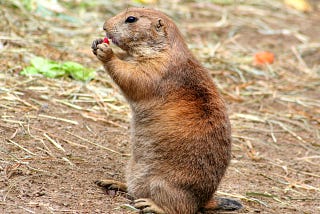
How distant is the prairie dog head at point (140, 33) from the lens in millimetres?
5164

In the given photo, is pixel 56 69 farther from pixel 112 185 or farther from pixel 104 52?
pixel 112 185

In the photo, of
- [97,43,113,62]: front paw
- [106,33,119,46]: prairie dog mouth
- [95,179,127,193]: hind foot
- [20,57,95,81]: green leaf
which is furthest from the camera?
[20,57,95,81]: green leaf

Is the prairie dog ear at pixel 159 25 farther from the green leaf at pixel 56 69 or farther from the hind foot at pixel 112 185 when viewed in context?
the green leaf at pixel 56 69

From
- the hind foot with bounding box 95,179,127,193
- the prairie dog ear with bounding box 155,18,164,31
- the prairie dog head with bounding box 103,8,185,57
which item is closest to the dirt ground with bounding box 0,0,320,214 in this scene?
the hind foot with bounding box 95,179,127,193

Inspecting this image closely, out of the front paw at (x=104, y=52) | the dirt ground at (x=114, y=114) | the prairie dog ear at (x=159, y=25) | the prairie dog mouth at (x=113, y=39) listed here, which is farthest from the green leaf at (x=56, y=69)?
the prairie dog ear at (x=159, y=25)

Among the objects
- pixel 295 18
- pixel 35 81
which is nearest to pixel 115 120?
pixel 35 81

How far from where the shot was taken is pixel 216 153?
4.79 meters

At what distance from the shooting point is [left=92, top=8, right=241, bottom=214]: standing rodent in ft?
15.6

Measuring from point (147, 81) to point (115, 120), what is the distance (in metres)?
2.00

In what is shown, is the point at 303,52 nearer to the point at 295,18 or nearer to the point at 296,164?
the point at 295,18

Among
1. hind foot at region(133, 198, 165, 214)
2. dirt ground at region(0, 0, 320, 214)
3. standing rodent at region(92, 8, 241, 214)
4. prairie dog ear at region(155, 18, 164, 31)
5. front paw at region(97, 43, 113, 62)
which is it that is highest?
prairie dog ear at region(155, 18, 164, 31)

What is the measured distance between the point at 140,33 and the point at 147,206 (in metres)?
1.41

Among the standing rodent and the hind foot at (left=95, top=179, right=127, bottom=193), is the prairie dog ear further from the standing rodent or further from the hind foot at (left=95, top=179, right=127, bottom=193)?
the hind foot at (left=95, top=179, right=127, bottom=193)

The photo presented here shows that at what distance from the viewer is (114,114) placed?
272 inches
